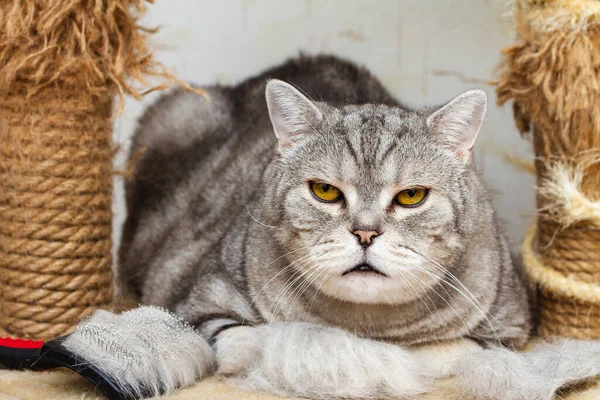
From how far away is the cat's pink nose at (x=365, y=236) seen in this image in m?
1.32

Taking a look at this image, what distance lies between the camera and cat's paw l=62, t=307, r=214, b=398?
1315 mm

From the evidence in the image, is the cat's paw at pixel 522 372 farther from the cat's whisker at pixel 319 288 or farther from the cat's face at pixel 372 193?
the cat's whisker at pixel 319 288

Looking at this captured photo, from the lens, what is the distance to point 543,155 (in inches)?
70.7

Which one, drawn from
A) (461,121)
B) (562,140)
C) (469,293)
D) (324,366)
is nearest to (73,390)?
(324,366)

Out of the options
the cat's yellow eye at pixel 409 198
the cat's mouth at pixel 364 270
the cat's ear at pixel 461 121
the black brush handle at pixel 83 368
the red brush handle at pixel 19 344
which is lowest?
the red brush handle at pixel 19 344

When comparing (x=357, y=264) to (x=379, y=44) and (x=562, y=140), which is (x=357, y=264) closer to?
(x=562, y=140)

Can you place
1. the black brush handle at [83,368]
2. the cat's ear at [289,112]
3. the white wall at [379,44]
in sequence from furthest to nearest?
the white wall at [379,44], the cat's ear at [289,112], the black brush handle at [83,368]

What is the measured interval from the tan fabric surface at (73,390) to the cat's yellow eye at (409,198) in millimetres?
362

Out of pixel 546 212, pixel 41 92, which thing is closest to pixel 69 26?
pixel 41 92

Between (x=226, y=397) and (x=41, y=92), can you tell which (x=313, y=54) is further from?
(x=226, y=397)

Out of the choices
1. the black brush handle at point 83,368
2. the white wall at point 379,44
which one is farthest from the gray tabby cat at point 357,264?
the white wall at point 379,44

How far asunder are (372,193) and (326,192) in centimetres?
10

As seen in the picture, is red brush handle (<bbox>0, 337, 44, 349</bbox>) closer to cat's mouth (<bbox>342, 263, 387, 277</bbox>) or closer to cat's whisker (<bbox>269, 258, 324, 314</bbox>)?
cat's whisker (<bbox>269, 258, 324, 314</bbox>)

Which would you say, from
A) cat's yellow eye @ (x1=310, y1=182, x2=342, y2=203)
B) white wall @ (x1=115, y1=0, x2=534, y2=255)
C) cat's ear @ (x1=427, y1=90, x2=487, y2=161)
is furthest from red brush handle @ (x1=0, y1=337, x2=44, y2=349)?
white wall @ (x1=115, y1=0, x2=534, y2=255)
